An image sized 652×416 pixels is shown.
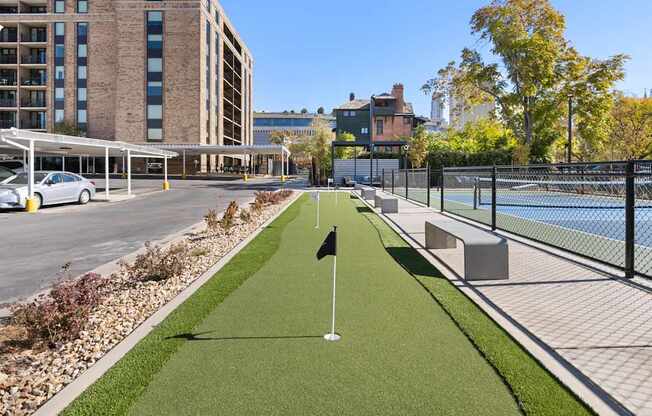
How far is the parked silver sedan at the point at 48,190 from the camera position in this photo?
17.0m

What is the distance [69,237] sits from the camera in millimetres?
11156

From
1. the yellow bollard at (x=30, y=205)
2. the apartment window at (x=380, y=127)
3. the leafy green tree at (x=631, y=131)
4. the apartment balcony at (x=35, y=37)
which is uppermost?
the apartment balcony at (x=35, y=37)

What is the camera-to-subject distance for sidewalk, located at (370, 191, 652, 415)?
353cm

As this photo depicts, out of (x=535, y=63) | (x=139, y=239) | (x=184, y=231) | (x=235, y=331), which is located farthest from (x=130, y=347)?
(x=535, y=63)

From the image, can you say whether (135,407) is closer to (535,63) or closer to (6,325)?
(6,325)

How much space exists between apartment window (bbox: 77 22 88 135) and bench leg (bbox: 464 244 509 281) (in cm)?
6220

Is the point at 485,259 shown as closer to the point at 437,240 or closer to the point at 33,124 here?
the point at 437,240

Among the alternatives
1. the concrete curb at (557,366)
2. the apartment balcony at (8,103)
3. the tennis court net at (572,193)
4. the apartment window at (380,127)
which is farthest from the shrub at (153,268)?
the apartment balcony at (8,103)

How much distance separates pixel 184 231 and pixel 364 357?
902cm

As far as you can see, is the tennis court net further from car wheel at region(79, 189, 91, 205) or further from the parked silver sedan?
car wheel at region(79, 189, 91, 205)

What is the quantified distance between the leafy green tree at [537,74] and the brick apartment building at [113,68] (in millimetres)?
33120

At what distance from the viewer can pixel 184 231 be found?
12062 mm

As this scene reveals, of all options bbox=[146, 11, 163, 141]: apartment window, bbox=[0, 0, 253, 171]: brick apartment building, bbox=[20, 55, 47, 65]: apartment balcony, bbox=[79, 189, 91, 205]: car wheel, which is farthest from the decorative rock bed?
bbox=[20, 55, 47, 65]: apartment balcony

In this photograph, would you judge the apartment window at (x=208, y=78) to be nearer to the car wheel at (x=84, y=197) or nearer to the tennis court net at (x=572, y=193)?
the car wheel at (x=84, y=197)
